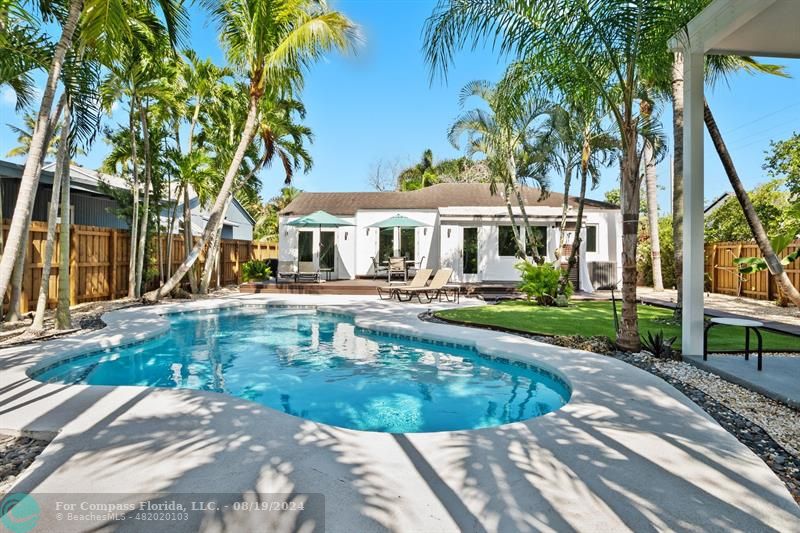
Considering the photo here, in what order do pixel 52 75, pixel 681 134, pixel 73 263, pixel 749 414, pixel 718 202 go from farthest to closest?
pixel 718 202
pixel 73 263
pixel 681 134
pixel 52 75
pixel 749 414

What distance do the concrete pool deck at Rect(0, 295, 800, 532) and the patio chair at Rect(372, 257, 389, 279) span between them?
16.2 meters

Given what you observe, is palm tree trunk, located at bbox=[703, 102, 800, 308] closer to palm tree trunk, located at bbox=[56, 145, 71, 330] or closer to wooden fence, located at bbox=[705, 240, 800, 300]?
wooden fence, located at bbox=[705, 240, 800, 300]

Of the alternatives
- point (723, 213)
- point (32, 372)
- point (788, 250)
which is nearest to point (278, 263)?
point (32, 372)

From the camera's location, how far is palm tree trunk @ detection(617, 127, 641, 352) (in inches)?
295

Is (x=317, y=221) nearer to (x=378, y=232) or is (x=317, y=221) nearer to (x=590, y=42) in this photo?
(x=378, y=232)

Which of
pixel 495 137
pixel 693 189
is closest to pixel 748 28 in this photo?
pixel 693 189

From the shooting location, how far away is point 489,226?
66.8 ft

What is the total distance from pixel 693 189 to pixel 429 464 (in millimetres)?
5845

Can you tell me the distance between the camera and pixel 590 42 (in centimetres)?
746

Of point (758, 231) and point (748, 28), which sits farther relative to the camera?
point (758, 231)

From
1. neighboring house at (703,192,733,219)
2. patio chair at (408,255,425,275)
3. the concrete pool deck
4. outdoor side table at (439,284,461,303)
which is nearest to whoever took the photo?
the concrete pool deck

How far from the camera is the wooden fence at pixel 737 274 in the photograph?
50.6ft

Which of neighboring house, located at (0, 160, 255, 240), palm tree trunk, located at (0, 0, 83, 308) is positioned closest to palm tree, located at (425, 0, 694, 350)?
palm tree trunk, located at (0, 0, 83, 308)

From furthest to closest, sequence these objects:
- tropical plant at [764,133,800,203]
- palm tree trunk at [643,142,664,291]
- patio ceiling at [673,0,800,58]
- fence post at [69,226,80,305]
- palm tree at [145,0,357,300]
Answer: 1. palm tree trunk at [643,142,664,291]
2. tropical plant at [764,133,800,203]
3. fence post at [69,226,80,305]
4. palm tree at [145,0,357,300]
5. patio ceiling at [673,0,800,58]
